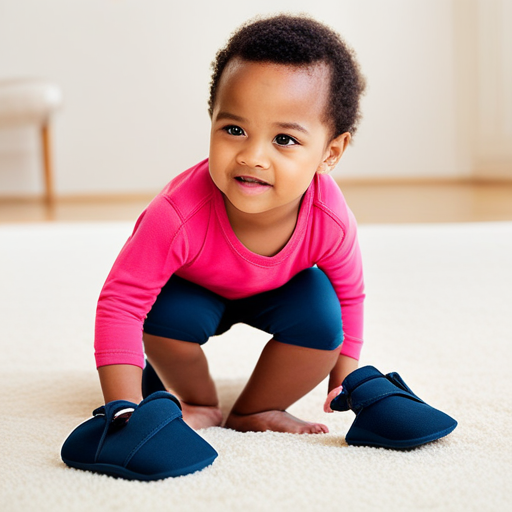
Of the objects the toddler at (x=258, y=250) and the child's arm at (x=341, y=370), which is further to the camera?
the child's arm at (x=341, y=370)

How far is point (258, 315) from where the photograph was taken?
88 cm

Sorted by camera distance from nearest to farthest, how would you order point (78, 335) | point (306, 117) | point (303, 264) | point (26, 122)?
point (306, 117) < point (303, 264) < point (78, 335) < point (26, 122)

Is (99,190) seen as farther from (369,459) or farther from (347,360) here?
(369,459)

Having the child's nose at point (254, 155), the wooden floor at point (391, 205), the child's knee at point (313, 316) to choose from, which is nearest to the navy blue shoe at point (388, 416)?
the child's knee at point (313, 316)

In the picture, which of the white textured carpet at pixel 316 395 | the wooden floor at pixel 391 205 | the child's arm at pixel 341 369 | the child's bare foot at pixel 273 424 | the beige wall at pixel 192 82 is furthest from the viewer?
the beige wall at pixel 192 82

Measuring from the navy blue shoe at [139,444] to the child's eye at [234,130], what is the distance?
25 cm

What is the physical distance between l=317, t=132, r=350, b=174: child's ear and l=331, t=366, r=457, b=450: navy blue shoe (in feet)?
0.75

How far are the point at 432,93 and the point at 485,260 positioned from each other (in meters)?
2.72

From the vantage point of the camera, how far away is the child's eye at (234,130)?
0.74 metres

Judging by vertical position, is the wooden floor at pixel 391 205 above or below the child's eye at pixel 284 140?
below

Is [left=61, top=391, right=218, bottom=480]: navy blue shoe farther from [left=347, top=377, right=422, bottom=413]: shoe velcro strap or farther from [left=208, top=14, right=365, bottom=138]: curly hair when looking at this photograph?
[left=208, top=14, right=365, bottom=138]: curly hair

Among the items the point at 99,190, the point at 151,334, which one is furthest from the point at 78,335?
the point at 99,190

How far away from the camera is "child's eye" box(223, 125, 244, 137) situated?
29.3 inches

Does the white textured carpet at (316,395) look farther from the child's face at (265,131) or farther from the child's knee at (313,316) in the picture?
the child's face at (265,131)
